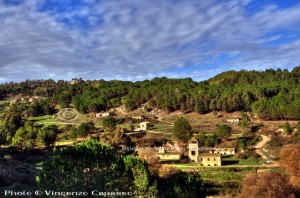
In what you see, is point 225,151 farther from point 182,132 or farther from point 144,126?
point 144,126

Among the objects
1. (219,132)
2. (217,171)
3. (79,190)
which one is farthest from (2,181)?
(219,132)

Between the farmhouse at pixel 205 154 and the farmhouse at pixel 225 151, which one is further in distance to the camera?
the farmhouse at pixel 225 151

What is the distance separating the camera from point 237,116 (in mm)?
83625

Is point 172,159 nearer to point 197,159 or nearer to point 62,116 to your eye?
point 197,159

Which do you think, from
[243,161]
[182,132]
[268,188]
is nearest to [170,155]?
[182,132]

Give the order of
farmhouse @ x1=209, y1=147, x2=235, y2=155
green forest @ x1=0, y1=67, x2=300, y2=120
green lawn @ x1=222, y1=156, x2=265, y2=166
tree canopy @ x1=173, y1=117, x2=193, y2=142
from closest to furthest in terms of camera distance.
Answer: green lawn @ x1=222, y1=156, x2=265, y2=166, farmhouse @ x1=209, y1=147, x2=235, y2=155, tree canopy @ x1=173, y1=117, x2=193, y2=142, green forest @ x1=0, y1=67, x2=300, y2=120

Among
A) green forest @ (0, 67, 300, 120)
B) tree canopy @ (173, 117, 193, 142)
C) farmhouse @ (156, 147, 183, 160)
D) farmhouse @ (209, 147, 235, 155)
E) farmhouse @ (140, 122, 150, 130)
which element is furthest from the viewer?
green forest @ (0, 67, 300, 120)

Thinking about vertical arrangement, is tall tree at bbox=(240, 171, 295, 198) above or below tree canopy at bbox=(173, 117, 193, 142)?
below

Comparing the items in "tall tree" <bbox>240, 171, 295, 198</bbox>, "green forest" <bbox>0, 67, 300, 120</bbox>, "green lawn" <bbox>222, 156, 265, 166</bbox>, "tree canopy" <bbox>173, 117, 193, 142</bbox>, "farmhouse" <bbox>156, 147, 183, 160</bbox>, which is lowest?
"green lawn" <bbox>222, 156, 265, 166</bbox>

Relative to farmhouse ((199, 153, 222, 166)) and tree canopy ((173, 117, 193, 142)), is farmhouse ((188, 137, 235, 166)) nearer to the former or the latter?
farmhouse ((199, 153, 222, 166))

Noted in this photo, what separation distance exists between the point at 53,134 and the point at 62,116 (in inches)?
1476

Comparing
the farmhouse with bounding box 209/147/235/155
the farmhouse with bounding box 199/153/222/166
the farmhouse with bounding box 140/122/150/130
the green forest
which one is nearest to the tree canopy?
the farmhouse with bounding box 209/147/235/155

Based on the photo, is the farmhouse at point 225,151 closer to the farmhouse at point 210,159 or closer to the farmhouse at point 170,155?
the farmhouse at point 170,155

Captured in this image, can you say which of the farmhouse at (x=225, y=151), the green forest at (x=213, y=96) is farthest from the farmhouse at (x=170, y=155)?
the green forest at (x=213, y=96)
